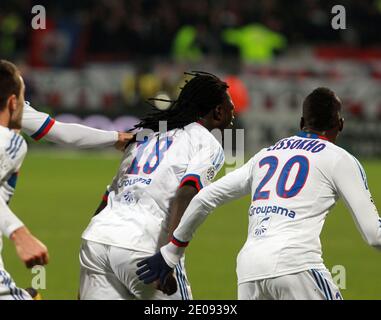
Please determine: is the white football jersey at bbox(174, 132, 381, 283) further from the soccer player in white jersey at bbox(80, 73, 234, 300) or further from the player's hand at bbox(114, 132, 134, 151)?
the player's hand at bbox(114, 132, 134, 151)

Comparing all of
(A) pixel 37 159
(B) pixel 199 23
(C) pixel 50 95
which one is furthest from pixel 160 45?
(A) pixel 37 159

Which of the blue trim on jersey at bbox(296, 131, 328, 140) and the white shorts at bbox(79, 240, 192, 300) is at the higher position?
the blue trim on jersey at bbox(296, 131, 328, 140)

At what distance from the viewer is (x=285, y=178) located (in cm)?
511

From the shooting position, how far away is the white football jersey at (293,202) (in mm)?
4980

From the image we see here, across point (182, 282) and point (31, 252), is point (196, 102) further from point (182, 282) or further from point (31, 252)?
point (31, 252)

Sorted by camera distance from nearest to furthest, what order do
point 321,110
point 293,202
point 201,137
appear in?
point 293,202, point 321,110, point 201,137

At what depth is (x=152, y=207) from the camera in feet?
18.5

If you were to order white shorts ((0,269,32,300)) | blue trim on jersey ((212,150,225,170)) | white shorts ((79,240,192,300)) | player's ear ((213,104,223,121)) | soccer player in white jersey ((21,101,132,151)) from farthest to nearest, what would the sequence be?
soccer player in white jersey ((21,101,132,151)) < player's ear ((213,104,223,121)) < blue trim on jersey ((212,150,225,170)) < white shorts ((79,240,192,300)) < white shorts ((0,269,32,300))

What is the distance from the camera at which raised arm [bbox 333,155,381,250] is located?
4934 mm

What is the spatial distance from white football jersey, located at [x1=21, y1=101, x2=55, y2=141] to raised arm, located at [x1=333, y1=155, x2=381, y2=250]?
1890 mm

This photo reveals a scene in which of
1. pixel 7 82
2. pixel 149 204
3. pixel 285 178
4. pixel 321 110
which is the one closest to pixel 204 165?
pixel 149 204

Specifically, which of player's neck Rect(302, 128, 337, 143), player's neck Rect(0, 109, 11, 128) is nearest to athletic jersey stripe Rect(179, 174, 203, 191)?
player's neck Rect(302, 128, 337, 143)

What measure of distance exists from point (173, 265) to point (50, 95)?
18780 mm

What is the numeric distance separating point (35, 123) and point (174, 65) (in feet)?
60.3
